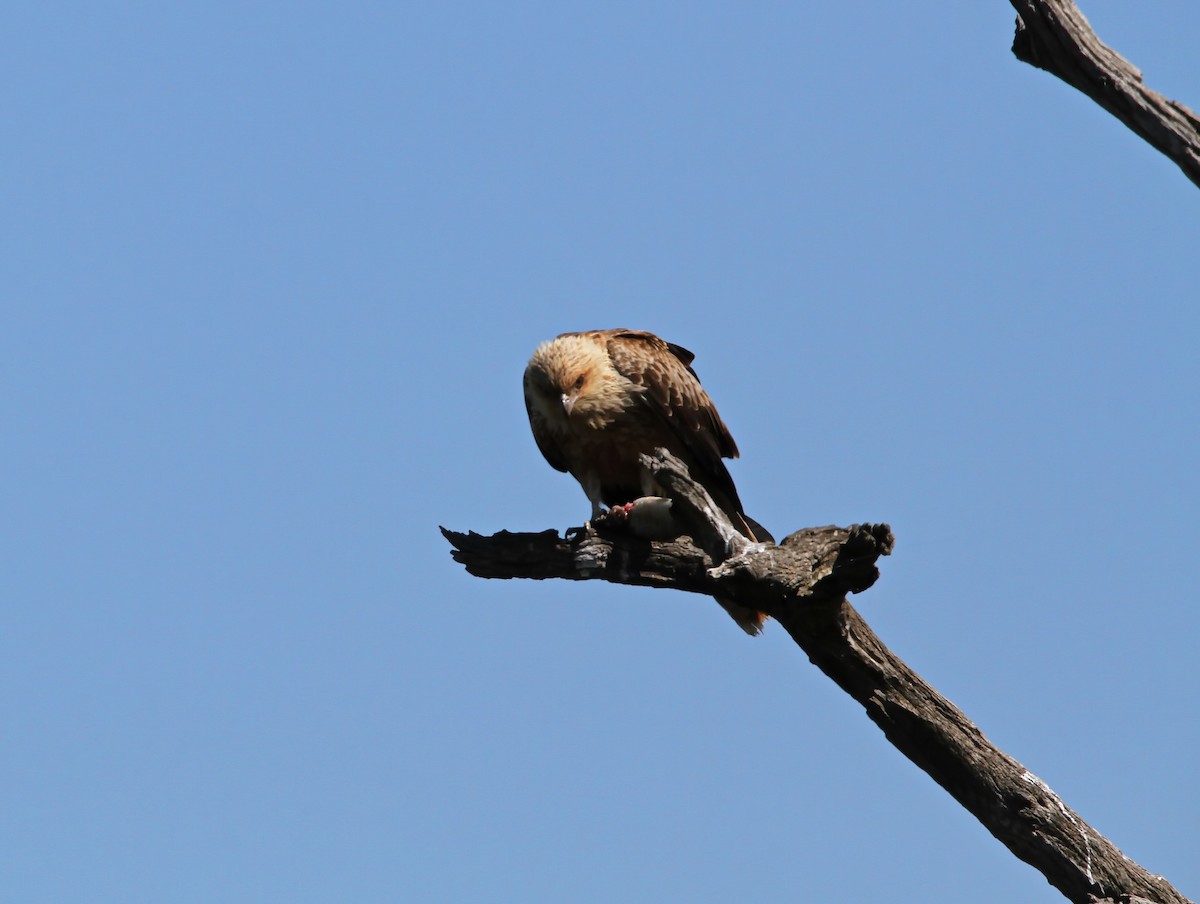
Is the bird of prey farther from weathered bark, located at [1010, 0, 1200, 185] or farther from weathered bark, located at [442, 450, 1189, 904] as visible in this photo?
weathered bark, located at [1010, 0, 1200, 185]

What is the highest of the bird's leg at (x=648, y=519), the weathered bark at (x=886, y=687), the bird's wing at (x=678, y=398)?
the bird's wing at (x=678, y=398)

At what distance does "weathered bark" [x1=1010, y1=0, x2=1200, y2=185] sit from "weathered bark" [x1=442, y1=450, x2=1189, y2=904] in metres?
1.98

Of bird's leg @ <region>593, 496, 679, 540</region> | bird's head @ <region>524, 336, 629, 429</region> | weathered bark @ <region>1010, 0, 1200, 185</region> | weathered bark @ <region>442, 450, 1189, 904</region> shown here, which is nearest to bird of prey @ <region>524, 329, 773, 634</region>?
bird's head @ <region>524, 336, 629, 429</region>

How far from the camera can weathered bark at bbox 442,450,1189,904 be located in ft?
20.9

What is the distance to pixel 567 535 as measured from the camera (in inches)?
312

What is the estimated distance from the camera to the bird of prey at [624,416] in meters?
8.91

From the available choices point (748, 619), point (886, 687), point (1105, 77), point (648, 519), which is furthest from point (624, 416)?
point (1105, 77)

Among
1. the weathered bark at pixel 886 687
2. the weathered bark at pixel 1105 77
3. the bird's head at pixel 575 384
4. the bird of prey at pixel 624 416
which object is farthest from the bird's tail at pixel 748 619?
the weathered bark at pixel 1105 77

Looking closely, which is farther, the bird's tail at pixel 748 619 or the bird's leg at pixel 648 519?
the bird's tail at pixel 748 619

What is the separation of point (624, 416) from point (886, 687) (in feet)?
9.72

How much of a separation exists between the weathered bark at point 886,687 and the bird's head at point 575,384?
6.21 ft

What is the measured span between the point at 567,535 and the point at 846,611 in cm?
194

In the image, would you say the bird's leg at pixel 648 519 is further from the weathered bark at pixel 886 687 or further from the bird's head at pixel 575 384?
the bird's head at pixel 575 384

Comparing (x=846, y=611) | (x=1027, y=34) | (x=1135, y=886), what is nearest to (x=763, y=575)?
(x=846, y=611)
